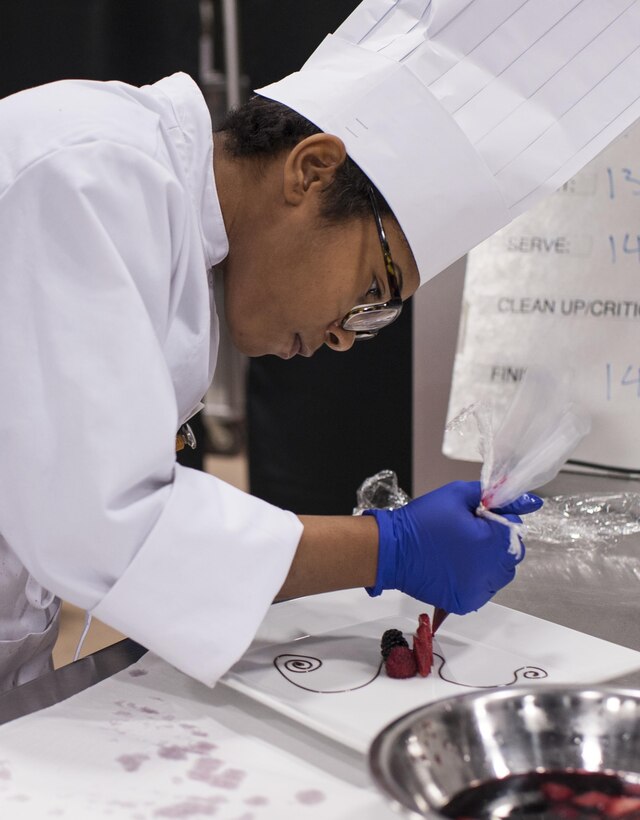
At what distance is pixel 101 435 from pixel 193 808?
0.32 meters

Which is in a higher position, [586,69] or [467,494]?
[586,69]

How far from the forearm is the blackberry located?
75 millimetres

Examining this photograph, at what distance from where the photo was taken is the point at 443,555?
107 centimetres

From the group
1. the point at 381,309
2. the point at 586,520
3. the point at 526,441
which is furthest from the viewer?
the point at 586,520

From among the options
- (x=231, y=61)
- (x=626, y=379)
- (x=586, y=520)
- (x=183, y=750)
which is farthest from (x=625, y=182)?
(x=231, y=61)

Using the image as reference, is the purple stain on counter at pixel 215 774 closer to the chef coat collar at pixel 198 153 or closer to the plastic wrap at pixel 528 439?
the plastic wrap at pixel 528 439

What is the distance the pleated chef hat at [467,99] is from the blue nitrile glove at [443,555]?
11.4 inches

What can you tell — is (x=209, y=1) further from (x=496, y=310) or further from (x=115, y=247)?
(x=115, y=247)

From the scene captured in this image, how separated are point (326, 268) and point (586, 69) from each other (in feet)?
1.27

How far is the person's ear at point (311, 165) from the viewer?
1.09 metres

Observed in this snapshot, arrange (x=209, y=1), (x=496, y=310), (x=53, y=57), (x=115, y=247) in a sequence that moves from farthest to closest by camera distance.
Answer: (x=209, y=1), (x=53, y=57), (x=496, y=310), (x=115, y=247)

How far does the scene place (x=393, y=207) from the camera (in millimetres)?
1135

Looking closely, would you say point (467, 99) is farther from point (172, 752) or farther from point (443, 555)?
point (172, 752)

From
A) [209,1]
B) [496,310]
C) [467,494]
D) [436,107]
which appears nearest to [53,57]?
[209,1]
